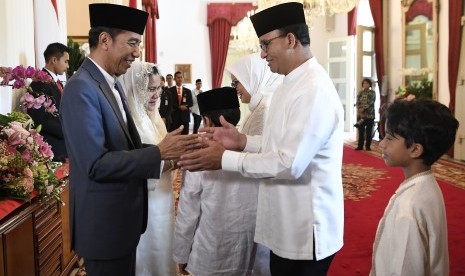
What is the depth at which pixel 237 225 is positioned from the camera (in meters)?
2.21

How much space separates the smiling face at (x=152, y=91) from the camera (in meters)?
2.63

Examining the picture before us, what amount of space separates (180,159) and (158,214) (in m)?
0.95

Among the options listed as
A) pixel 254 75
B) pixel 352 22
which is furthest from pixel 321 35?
pixel 254 75

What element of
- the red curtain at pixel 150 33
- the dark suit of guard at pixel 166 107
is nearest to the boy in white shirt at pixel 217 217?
the dark suit of guard at pixel 166 107

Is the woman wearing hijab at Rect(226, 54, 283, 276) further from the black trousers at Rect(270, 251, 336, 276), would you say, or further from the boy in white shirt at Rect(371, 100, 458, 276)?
the boy in white shirt at Rect(371, 100, 458, 276)

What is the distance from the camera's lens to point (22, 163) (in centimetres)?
202

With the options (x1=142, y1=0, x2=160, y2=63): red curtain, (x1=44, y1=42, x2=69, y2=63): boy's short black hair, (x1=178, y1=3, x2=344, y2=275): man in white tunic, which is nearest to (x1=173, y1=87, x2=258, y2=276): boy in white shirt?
(x1=178, y1=3, x2=344, y2=275): man in white tunic

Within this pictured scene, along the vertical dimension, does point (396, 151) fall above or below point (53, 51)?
below

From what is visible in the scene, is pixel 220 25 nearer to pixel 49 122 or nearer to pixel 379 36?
pixel 379 36

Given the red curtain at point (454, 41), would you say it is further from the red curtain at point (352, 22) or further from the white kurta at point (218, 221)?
the white kurta at point (218, 221)

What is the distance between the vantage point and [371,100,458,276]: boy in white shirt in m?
1.38

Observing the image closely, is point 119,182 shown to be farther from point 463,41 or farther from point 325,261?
point 463,41

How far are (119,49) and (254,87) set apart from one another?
3.52ft

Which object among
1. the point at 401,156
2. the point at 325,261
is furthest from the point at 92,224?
the point at 401,156
